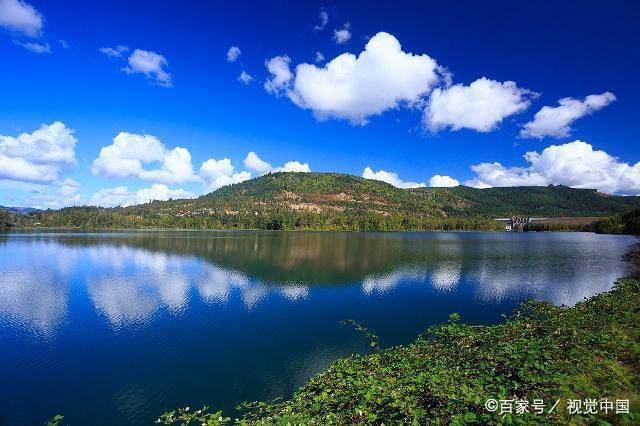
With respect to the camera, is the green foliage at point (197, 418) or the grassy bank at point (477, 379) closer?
the grassy bank at point (477, 379)

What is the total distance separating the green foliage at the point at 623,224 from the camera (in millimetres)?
125888

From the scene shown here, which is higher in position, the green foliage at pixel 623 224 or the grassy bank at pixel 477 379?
the green foliage at pixel 623 224

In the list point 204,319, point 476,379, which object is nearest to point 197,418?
point 476,379

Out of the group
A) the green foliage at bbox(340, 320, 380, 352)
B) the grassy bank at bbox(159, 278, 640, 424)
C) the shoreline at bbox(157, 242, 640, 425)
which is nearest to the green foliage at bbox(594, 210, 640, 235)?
the green foliage at bbox(340, 320, 380, 352)

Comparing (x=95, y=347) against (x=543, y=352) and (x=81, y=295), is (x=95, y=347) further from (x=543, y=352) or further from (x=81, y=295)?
(x=543, y=352)

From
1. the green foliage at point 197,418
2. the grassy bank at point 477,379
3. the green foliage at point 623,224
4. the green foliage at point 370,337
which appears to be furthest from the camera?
the green foliage at point 623,224

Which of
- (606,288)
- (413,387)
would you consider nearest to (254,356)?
(413,387)

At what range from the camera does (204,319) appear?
30.9 meters

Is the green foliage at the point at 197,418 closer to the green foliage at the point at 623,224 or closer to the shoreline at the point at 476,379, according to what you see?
the shoreline at the point at 476,379

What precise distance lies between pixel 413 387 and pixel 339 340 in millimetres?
12830

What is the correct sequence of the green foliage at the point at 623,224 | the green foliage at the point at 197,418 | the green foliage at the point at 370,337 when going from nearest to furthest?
the green foliage at the point at 197,418
the green foliage at the point at 370,337
the green foliage at the point at 623,224

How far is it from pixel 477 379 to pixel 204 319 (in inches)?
968

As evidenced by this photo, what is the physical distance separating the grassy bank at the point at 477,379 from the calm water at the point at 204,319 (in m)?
4.13

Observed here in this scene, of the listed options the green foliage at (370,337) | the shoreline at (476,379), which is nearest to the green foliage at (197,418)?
the shoreline at (476,379)
